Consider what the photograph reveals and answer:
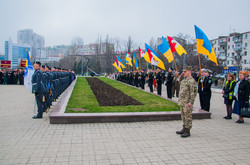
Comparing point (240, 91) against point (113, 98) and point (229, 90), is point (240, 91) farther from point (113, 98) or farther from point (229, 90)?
point (113, 98)

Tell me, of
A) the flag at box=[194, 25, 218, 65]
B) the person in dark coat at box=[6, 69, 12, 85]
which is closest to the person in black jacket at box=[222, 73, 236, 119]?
the flag at box=[194, 25, 218, 65]

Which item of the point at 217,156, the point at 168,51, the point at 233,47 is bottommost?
the point at 217,156

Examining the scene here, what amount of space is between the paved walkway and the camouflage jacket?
43.4 inches

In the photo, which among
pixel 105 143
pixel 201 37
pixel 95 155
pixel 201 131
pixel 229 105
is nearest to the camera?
pixel 95 155

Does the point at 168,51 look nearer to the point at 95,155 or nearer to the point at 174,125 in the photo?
the point at 174,125

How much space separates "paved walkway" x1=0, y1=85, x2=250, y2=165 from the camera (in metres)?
4.55

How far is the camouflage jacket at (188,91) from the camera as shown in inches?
235

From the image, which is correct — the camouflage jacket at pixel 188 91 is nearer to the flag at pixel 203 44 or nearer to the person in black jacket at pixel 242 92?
the person in black jacket at pixel 242 92

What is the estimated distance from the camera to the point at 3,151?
4789 millimetres

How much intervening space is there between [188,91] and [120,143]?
2452mm

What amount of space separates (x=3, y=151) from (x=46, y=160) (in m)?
1.21

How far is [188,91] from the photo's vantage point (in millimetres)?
6102

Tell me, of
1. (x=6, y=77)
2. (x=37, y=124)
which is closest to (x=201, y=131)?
(x=37, y=124)

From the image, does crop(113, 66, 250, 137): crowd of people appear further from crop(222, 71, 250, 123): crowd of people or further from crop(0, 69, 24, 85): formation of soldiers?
crop(0, 69, 24, 85): formation of soldiers
